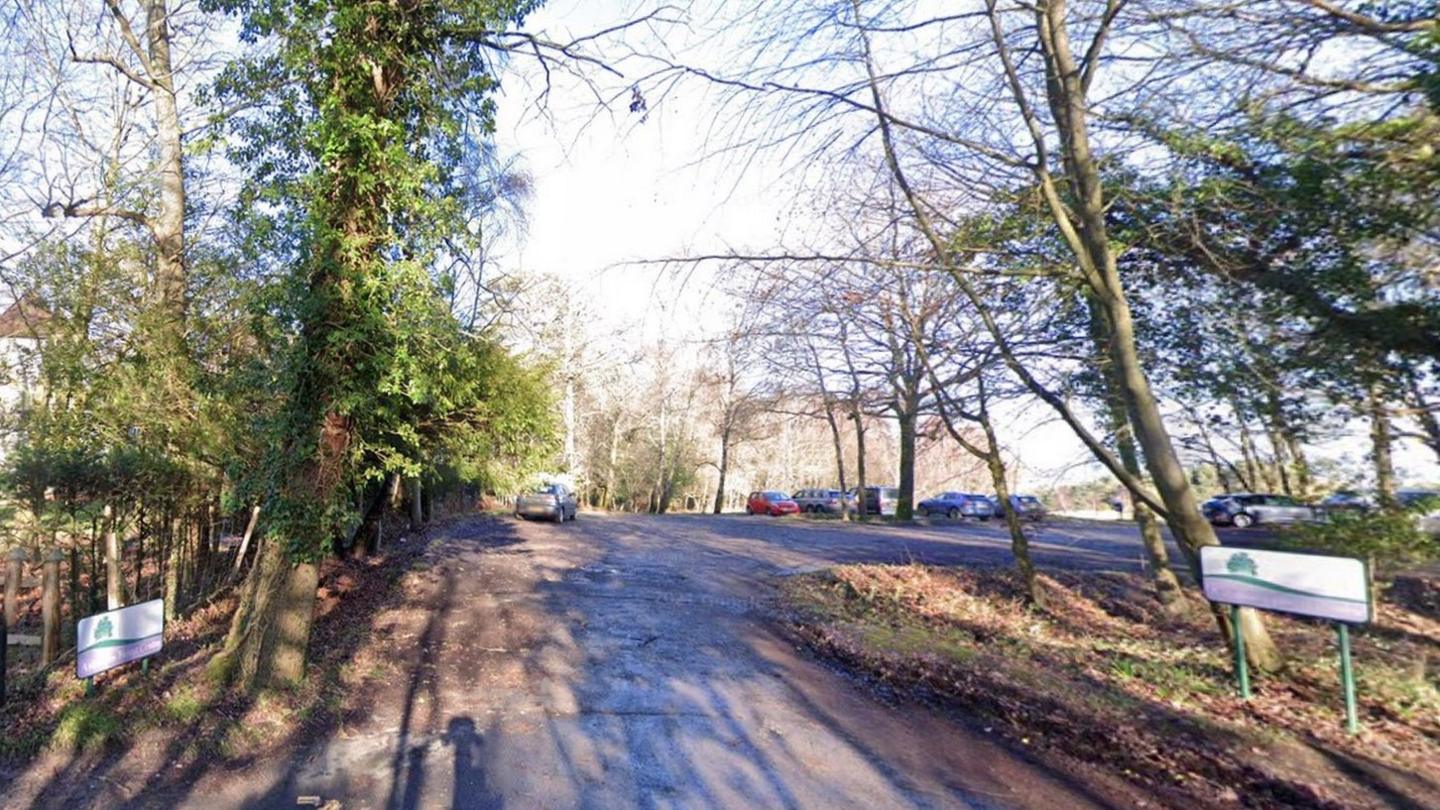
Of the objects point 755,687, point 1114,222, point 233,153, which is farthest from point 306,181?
point 1114,222

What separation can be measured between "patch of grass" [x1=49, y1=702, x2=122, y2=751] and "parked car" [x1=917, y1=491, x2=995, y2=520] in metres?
35.5

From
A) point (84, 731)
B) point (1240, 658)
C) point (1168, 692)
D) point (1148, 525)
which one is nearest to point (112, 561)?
point (84, 731)

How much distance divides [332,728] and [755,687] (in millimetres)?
3146

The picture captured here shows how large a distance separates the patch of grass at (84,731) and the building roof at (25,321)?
18.9 feet

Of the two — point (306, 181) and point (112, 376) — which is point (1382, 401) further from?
point (112, 376)

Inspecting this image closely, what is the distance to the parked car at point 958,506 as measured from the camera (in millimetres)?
38219

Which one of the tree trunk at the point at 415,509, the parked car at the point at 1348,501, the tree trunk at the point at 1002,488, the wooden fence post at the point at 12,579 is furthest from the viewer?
the tree trunk at the point at 415,509

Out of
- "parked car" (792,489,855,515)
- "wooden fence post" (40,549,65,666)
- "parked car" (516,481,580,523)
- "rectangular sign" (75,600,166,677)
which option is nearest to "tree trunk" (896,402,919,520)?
"parked car" (792,489,855,515)

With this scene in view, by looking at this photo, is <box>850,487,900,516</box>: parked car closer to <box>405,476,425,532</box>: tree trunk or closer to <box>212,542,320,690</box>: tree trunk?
<box>405,476,425,532</box>: tree trunk

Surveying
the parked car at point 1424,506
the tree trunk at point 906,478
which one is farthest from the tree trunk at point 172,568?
the tree trunk at point 906,478

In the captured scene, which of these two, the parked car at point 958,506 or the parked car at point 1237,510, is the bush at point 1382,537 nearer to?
the parked car at point 1237,510

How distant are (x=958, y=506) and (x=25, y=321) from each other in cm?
3618

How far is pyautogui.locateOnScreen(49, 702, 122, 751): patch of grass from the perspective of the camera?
530 cm

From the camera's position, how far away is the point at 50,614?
7629mm
